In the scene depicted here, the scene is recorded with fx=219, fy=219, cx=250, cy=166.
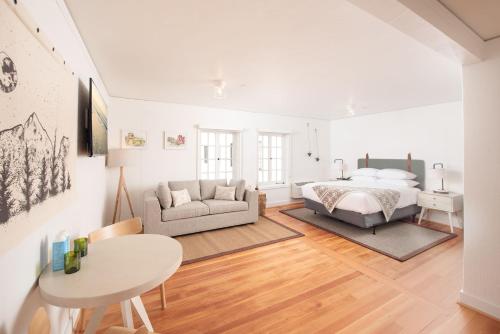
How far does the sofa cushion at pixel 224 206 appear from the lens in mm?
3785

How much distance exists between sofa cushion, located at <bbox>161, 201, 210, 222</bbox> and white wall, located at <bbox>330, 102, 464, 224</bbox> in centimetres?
422

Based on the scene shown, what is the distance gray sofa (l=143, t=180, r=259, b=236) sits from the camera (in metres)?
3.37

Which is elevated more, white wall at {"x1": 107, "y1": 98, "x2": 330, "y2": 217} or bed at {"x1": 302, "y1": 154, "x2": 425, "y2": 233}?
white wall at {"x1": 107, "y1": 98, "x2": 330, "y2": 217}

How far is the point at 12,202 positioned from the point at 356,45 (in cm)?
259

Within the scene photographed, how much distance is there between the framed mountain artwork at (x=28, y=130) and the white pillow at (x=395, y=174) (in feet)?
17.2

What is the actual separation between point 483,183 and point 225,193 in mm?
3442

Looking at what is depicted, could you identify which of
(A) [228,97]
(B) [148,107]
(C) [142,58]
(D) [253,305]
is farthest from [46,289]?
(B) [148,107]

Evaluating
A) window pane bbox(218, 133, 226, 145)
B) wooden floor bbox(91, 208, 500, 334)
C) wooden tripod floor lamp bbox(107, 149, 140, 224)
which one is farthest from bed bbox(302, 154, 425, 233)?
wooden tripod floor lamp bbox(107, 149, 140, 224)

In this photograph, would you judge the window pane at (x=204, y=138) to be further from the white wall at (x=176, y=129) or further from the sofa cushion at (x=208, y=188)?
the sofa cushion at (x=208, y=188)

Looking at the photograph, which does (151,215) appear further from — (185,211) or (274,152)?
(274,152)

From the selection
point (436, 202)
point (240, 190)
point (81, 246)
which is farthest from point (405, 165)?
point (81, 246)

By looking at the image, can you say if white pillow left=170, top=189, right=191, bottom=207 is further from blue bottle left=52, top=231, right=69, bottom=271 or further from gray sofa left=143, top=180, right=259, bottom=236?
blue bottle left=52, top=231, right=69, bottom=271

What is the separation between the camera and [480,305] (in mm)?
1869

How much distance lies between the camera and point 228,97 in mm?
3943
